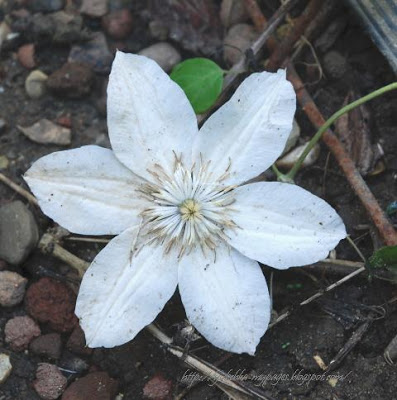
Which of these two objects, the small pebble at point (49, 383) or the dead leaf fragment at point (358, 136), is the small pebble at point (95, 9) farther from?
the small pebble at point (49, 383)

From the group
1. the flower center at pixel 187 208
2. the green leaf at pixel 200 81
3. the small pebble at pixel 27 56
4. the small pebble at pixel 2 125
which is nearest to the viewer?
the flower center at pixel 187 208

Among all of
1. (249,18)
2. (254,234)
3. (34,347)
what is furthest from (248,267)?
(249,18)

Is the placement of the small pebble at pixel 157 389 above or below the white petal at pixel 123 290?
below

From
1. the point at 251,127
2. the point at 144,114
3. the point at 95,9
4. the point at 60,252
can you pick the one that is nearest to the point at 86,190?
the point at 144,114

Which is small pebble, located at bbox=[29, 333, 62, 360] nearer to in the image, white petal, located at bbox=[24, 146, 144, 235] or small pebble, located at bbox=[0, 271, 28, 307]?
small pebble, located at bbox=[0, 271, 28, 307]

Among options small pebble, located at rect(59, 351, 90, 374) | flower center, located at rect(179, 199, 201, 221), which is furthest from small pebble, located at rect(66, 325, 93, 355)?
flower center, located at rect(179, 199, 201, 221)

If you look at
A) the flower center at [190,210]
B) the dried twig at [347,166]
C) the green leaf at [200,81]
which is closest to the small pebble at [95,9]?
the green leaf at [200,81]
